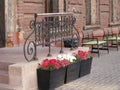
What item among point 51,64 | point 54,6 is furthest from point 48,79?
point 54,6

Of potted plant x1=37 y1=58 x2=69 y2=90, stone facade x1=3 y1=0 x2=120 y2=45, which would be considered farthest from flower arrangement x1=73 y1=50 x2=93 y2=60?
stone facade x1=3 y1=0 x2=120 y2=45

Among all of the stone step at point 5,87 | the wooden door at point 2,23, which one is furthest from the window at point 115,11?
the stone step at point 5,87

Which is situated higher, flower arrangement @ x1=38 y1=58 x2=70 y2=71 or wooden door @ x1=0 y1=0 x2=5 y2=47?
wooden door @ x1=0 y1=0 x2=5 y2=47

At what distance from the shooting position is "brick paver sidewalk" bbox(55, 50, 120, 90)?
7296 millimetres

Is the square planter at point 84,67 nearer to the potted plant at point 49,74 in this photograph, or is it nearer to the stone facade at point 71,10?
the potted plant at point 49,74

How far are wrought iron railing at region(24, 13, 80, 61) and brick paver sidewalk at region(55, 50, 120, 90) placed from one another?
38.9 inches

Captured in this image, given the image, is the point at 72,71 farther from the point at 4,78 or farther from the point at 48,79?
the point at 4,78

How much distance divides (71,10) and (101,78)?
204 inches

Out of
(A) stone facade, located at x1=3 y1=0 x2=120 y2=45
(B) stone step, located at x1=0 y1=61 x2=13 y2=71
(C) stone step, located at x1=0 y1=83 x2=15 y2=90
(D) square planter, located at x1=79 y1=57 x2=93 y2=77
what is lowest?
(C) stone step, located at x1=0 y1=83 x2=15 y2=90

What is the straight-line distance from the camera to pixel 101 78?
8164 mm

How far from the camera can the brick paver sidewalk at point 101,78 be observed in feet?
23.9

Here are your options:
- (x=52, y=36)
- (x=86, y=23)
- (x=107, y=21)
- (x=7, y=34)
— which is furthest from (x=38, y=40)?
Answer: (x=107, y=21)

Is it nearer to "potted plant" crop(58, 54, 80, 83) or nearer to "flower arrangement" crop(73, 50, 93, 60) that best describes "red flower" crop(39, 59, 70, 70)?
"potted plant" crop(58, 54, 80, 83)

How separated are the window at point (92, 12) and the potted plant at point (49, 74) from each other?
25.4 ft
